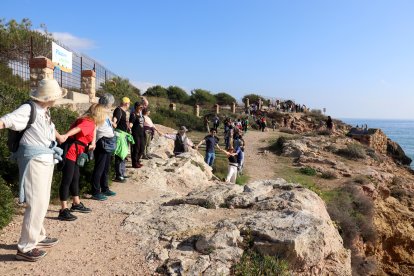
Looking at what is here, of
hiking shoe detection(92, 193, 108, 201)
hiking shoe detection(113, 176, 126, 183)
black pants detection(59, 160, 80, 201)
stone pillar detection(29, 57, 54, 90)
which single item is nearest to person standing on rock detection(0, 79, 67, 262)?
black pants detection(59, 160, 80, 201)

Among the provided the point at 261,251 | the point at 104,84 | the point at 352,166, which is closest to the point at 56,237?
the point at 261,251

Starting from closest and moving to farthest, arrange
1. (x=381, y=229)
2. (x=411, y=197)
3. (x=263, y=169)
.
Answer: (x=381, y=229)
(x=411, y=197)
(x=263, y=169)

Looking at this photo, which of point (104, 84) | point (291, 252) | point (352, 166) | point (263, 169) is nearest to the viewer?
point (291, 252)

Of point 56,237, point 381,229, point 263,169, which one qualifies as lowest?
point 381,229

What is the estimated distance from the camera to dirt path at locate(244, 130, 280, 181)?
15812 millimetres

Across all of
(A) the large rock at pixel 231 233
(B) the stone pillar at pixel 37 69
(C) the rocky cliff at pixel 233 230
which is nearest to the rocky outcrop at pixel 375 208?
(C) the rocky cliff at pixel 233 230

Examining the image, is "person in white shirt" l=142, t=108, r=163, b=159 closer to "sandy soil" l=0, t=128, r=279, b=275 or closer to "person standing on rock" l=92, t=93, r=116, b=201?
"person standing on rock" l=92, t=93, r=116, b=201

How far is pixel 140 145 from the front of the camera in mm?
8805

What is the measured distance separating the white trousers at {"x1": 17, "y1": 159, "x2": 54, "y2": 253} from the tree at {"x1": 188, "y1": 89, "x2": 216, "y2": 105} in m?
50.1

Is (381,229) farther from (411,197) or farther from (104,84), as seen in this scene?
(104,84)

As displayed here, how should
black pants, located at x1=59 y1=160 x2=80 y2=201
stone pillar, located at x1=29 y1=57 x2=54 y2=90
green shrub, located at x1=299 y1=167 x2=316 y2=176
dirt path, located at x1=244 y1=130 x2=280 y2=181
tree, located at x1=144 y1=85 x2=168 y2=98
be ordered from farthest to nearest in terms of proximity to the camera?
tree, located at x1=144 y1=85 x2=168 y2=98
green shrub, located at x1=299 y1=167 x2=316 y2=176
dirt path, located at x1=244 y1=130 x2=280 y2=181
stone pillar, located at x1=29 y1=57 x2=54 y2=90
black pants, located at x1=59 y1=160 x2=80 y2=201

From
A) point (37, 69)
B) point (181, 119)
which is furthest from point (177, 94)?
point (37, 69)

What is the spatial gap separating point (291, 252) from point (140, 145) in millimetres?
5272

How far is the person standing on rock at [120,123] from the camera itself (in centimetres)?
757
